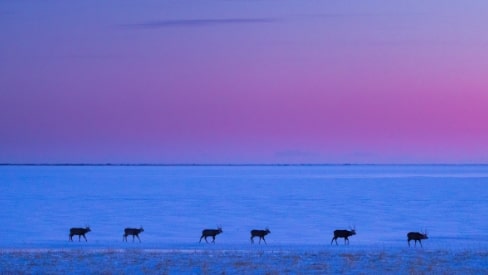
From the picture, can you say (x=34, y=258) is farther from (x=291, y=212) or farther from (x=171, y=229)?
(x=291, y=212)

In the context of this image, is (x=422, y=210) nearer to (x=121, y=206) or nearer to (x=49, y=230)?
(x=121, y=206)

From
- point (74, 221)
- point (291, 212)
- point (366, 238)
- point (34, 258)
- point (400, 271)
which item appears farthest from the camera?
point (291, 212)

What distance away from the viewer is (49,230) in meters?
39.7

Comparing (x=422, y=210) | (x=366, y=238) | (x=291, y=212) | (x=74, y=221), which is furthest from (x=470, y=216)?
(x=74, y=221)

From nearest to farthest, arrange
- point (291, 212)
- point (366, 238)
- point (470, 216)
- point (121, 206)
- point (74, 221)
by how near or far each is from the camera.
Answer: point (366, 238), point (74, 221), point (470, 216), point (291, 212), point (121, 206)

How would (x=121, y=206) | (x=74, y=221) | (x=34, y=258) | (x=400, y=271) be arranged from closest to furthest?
(x=400, y=271) → (x=34, y=258) → (x=74, y=221) → (x=121, y=206)

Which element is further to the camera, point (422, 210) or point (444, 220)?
point (422, 210)

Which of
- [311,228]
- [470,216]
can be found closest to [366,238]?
[311,228]

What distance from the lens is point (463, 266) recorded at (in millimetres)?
19188

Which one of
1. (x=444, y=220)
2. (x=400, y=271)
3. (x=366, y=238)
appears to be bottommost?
(x=400, y=271)

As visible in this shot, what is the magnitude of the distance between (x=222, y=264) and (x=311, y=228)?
864 inches

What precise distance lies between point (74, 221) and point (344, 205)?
24232 millimetres

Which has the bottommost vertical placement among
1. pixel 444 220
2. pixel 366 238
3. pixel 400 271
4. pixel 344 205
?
pixel 400 271

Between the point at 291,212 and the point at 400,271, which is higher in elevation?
the point at 291,212
